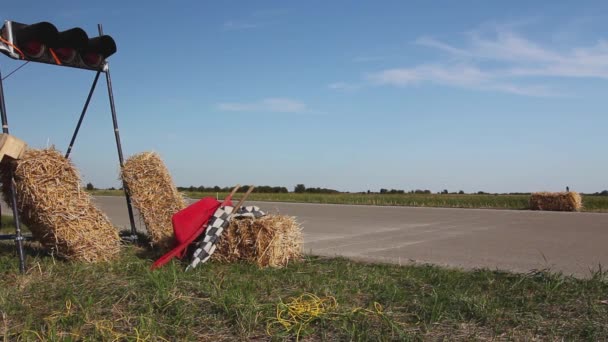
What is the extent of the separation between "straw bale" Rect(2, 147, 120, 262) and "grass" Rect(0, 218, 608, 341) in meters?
0.49

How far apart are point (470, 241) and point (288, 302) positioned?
5.61 metres

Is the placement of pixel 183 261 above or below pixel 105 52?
below

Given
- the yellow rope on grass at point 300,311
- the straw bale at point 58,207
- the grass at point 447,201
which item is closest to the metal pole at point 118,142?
the straw bale at point 58,207

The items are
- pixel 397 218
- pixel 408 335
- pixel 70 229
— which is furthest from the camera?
pixel 397 218

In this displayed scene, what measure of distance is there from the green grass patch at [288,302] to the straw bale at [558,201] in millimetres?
17550

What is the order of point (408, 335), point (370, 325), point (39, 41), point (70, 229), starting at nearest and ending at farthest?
1. point (408, 335)
2. point (370, 325)
3. point (70, 229)
4. point (39, 41)

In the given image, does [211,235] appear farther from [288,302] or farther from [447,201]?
[447,201]

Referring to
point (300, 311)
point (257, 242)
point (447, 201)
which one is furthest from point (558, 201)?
point (300, 311)

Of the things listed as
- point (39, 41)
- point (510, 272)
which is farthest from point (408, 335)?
point (39, 41)

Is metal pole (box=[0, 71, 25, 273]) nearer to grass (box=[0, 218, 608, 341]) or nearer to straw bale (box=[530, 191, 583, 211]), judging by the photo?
grass (box=[0, 218, 608, 341])

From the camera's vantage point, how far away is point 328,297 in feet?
16.1

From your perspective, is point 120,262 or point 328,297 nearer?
point 328,297

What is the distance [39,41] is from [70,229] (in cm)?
281

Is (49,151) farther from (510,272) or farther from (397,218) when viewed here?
(397,218)
